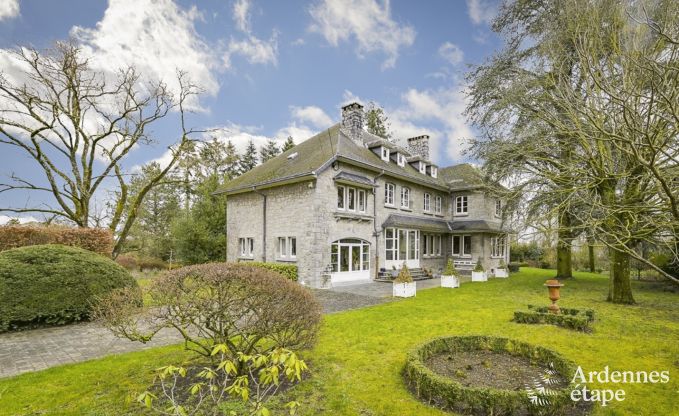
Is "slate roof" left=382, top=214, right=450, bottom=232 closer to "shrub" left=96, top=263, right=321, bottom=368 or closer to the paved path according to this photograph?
the paved path

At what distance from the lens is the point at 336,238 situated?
55.1 feet

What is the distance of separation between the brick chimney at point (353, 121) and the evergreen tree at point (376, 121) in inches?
770

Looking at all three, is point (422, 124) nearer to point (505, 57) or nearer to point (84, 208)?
point (505, 57)

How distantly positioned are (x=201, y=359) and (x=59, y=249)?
7.23 meters

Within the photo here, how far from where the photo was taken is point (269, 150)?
4366 centimetres

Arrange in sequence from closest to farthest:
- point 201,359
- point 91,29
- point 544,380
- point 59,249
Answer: point 544,380 → point 201,359 → point 59,249 → point 91,29

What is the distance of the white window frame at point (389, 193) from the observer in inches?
790

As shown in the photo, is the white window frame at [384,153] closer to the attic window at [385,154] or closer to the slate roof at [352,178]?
the attic window at [385,154]

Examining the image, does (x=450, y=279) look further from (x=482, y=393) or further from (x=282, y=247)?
(x=482, y=393)

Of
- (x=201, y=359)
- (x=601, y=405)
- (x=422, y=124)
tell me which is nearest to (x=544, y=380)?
(x=601, y=405)

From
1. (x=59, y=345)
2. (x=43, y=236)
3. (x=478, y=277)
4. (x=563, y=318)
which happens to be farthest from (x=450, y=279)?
(x=43, y=236)

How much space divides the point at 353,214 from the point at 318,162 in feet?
11.2

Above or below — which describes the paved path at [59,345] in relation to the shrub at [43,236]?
below

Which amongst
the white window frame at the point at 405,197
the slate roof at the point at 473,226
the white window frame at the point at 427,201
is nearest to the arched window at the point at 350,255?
the white window frame at the point at 405,197
